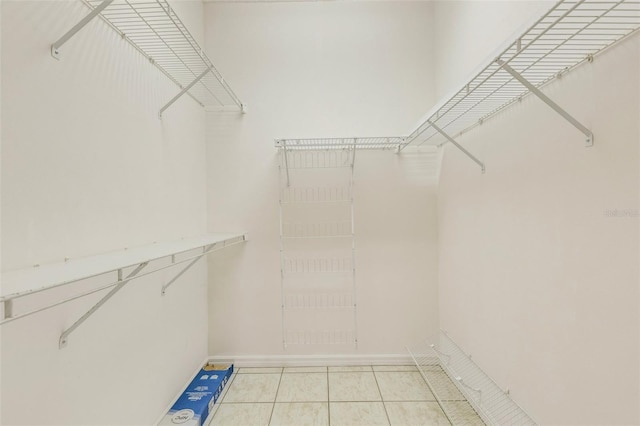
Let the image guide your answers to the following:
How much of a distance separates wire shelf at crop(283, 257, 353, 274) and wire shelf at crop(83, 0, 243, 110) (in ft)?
4.51

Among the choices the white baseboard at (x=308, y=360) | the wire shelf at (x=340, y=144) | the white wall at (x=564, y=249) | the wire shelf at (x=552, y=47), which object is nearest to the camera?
the wire shelf at (x=552, y=47)

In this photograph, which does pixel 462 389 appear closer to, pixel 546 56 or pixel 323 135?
pixel 546 56

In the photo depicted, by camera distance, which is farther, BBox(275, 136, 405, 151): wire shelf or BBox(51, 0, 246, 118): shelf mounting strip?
BBox(275, 136, 405, 151): wire shelf

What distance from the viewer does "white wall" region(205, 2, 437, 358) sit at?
245 centimetres

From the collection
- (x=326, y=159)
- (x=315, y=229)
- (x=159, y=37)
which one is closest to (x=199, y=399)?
(x=315, y=229)

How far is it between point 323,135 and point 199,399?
1938mm

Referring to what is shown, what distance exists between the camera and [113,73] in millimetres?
1365

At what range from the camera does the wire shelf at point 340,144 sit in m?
2.26

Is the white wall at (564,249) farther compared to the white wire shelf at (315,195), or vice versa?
the white wire shelf at (315,195)

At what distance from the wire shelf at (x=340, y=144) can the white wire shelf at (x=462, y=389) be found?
4.74ft

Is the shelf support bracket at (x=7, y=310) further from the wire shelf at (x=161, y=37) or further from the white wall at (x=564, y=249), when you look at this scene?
the white wall at (x=564, y=249)

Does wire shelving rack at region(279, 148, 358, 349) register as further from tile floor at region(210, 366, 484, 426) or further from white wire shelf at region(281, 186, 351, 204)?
tile floor at region(210, 366, 484, 426)

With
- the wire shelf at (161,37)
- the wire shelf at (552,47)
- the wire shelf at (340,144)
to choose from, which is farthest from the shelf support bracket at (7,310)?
the wire shelf at (340,144)

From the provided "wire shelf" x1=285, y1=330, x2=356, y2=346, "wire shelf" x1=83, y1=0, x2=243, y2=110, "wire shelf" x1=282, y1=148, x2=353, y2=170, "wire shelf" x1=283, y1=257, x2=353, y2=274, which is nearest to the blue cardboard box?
"wire shelf" x1=285, y1=330, x2=356, y2=346
